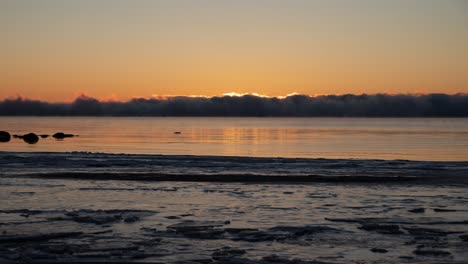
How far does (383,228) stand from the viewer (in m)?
14.3

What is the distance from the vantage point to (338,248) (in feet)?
39.9

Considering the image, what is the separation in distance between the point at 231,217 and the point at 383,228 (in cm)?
381

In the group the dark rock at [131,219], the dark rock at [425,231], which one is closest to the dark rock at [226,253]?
the dark rock at [131,219]

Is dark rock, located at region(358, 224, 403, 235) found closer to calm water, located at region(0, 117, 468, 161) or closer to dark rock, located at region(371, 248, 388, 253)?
dark rock, located at region(371, 248, 388, 253)

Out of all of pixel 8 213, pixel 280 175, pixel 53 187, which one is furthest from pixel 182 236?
pixel 280 175

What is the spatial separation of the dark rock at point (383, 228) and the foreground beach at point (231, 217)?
0.02 metres

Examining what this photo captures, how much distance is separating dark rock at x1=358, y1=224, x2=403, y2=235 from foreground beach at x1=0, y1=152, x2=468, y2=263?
2cm

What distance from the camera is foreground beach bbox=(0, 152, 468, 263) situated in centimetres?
1168

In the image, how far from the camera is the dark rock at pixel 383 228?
Answer: 45.3ft

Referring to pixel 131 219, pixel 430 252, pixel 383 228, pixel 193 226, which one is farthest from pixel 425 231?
pixel 131 219

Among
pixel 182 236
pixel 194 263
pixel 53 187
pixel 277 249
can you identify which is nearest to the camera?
pixel 194 263

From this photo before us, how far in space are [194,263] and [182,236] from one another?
2.39 metres

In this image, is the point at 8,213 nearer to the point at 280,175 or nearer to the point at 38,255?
the point at 38,255

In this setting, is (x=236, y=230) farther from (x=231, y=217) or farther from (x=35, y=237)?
(x=35, y=237)
